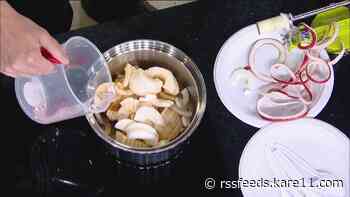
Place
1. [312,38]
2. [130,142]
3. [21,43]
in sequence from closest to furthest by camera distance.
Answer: [21,43]
[130,142]
[312,38]

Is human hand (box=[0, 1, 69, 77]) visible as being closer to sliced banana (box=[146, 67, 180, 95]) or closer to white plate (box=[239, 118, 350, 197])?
sliced banana (box=[146, 67, 180, 95])

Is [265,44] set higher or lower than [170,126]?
higher

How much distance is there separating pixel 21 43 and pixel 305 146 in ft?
1.56

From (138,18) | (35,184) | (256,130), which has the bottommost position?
(35,184)

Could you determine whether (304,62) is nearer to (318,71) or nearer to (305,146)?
(318,71)

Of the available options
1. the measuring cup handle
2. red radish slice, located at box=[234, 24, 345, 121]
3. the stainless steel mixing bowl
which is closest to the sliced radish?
red radish slice, located at box=[234, 24, 345, 121]

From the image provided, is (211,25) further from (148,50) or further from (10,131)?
(10,131)

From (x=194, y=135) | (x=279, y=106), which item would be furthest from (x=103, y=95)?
(x=279, y=106)

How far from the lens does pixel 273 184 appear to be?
766mm

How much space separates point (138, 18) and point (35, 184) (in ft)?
1.09

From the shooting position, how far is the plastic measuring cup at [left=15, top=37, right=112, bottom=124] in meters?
0.69

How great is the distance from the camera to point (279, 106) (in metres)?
0.81

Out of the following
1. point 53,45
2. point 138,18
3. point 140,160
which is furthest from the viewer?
point 138,18

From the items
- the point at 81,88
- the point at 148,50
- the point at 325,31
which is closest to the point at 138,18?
the point at 148,50
